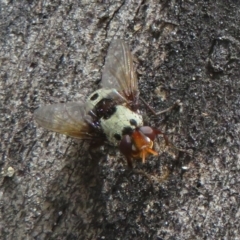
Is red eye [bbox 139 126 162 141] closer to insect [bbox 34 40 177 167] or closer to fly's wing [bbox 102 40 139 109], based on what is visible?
insect [bbox 34 40 177 167]

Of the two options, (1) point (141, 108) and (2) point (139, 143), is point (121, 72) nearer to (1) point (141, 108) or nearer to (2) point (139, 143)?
(1) point (141, 108)

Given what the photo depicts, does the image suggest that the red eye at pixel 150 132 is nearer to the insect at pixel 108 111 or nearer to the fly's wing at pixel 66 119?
the insect at pixel 108 111

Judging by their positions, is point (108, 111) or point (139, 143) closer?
point (139, 143)

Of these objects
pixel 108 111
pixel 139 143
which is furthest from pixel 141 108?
pixel 139 143

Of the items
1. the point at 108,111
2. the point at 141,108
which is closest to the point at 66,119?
the point at 108,111

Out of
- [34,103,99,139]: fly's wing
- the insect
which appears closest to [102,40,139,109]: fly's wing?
the insect

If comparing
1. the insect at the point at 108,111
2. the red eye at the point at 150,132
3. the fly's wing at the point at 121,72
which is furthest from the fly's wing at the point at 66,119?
the red eye at the point at 150,132
